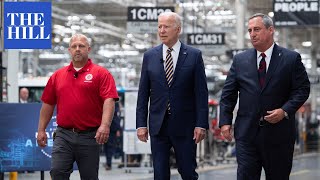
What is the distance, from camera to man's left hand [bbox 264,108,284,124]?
24.9ft

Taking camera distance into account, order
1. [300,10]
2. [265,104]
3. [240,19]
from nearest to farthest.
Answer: [265,104] → [300,10] → [240,19]

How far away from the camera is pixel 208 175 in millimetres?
18891

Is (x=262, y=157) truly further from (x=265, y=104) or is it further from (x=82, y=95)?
(x=82, y=95)

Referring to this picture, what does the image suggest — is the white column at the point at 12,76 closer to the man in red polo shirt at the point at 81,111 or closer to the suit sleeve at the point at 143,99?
the man in red polo shirt at the point at 81,111

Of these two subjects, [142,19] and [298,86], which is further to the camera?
[142,19]

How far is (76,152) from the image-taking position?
853cm

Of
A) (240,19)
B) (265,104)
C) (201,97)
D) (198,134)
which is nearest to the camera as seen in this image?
(265,104)

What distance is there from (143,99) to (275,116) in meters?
1.32

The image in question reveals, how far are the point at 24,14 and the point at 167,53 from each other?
5261mm

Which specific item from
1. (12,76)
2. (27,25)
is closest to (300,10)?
(12,76)

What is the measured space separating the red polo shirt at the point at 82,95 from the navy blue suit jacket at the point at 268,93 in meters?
1.31

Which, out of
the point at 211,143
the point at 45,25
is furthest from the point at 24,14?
the point at 211,143

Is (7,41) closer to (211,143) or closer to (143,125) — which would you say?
(143,125)

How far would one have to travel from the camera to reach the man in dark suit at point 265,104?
7.71 metres
